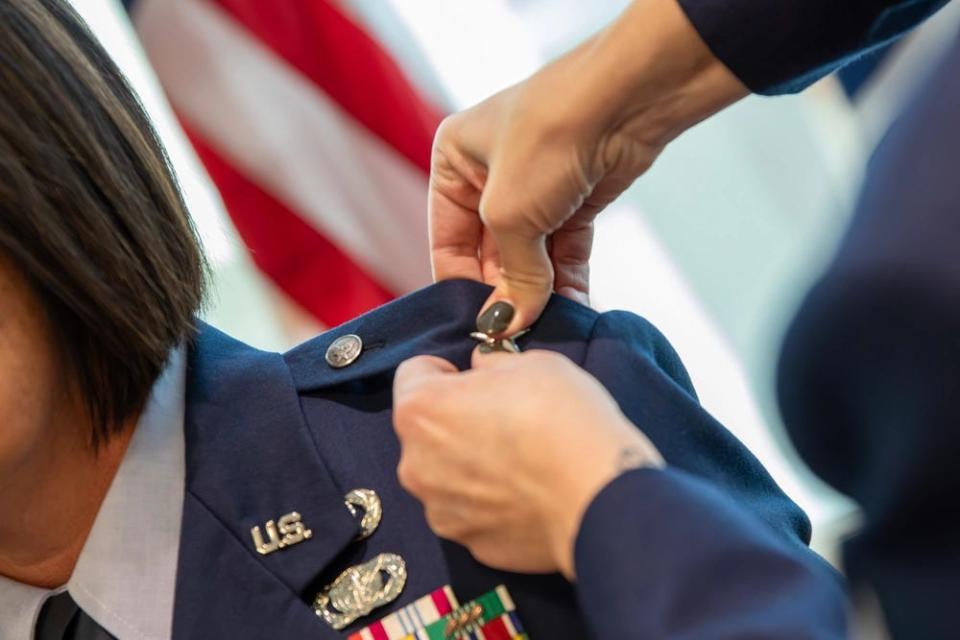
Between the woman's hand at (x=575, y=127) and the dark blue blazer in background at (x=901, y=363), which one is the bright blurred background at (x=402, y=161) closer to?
the woman's hand at (x=575, y=127)

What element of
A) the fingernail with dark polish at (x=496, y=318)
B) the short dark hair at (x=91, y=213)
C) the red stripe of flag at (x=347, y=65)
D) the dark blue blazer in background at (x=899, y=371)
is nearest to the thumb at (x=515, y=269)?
the fingernail with dark polish at (x=496, y=318)

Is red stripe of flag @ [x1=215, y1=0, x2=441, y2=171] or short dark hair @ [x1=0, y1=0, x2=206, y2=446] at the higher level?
short dark hair @ [x1=0, y1=0, x2=206, y2=446]

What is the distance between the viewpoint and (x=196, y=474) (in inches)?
34.2

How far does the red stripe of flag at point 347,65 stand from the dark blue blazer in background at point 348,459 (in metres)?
0.69

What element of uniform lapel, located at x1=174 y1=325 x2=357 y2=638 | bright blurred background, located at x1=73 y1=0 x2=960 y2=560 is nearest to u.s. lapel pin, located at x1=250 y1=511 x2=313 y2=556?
uniform lapel, located at x1=174 y1=325 x2=357 y2=638

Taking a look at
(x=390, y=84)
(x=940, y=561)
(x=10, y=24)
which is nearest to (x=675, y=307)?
(x=390, y=84)

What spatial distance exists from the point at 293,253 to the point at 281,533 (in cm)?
88

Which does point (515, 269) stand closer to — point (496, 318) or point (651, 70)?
point (496, 318)

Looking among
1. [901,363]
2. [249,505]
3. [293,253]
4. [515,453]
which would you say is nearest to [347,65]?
[293,253]

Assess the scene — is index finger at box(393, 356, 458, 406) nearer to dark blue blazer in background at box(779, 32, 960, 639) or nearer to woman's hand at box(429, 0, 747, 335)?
woman's hand at box(429, 0, 747, 335)

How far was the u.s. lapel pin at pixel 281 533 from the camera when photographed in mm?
811

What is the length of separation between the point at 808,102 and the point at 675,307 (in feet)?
1.12

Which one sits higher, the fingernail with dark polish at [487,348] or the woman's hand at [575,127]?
the woman's hand at [575,127]

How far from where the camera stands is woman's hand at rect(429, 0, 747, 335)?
2.73ft
